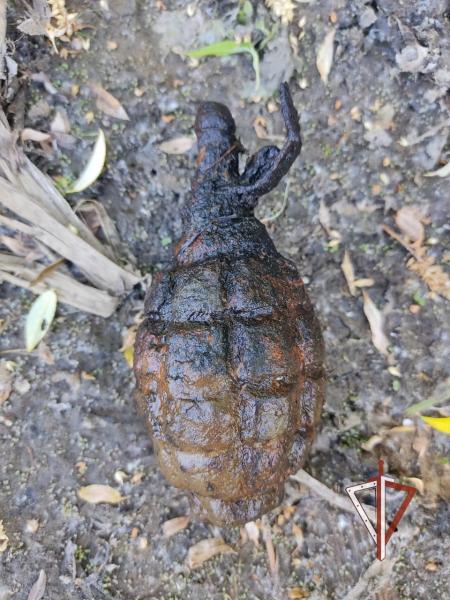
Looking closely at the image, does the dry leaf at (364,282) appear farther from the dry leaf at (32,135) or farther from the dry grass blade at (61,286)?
the dry leaf at (32,135)

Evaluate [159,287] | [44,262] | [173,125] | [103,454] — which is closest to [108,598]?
[103,454]

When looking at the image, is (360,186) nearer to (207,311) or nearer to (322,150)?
(322,150)

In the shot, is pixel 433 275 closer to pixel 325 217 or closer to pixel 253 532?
pixel 325 217

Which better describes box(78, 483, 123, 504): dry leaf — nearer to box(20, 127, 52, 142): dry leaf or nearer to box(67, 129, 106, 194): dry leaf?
box(67, 129, 106, 194): dry leaf

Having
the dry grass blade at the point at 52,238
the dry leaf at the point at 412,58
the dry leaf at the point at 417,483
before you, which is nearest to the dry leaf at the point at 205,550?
the dry leaf at the point at 417,483

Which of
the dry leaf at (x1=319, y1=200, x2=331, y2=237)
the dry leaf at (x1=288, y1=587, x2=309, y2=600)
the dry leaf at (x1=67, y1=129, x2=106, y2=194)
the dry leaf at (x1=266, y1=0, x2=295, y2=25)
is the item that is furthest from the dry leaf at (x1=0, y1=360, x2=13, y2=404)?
the dry leaf at (x1=266, y1=0, x2=295, y2=25)

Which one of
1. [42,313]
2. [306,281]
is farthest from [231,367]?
[42,313]
